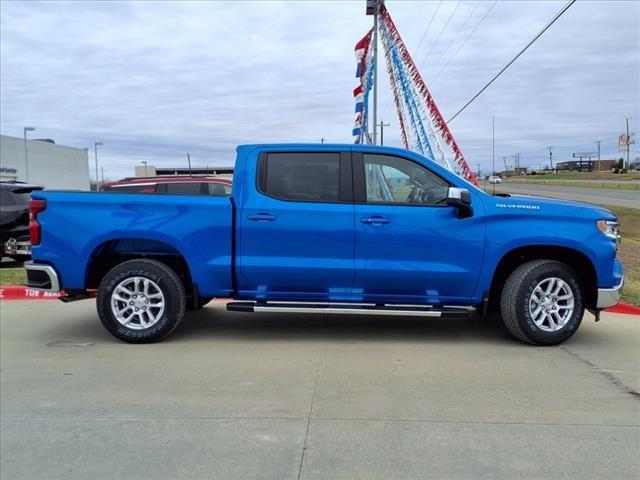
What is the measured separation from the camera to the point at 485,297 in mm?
5547

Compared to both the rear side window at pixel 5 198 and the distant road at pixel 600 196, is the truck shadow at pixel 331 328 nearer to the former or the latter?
the rear side window at pixel 5 198

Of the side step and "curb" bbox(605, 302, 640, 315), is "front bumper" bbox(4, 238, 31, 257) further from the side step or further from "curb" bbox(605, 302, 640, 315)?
"curb" bbox(605, 302, 640, 315)

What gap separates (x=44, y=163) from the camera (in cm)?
6612

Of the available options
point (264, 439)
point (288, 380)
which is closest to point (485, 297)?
point (288, 380)

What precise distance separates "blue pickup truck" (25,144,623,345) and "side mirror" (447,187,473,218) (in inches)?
0.6

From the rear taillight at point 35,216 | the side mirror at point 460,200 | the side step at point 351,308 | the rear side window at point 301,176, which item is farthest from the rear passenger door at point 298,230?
the rear taillight at point 35,216

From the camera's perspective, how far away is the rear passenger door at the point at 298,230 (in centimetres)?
548

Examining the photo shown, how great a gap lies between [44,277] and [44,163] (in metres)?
68.2

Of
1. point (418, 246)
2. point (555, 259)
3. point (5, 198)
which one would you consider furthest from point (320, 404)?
point (5, 198)

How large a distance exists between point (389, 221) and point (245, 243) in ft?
4.75

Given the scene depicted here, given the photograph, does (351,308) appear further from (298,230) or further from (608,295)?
(608,295)

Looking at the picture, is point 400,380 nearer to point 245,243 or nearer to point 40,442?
point 245,243

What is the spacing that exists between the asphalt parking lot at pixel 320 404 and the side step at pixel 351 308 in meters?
0.38

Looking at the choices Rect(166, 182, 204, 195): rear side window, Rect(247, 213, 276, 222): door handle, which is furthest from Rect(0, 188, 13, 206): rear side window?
Rect(247, 213, 276, 222): door handle
